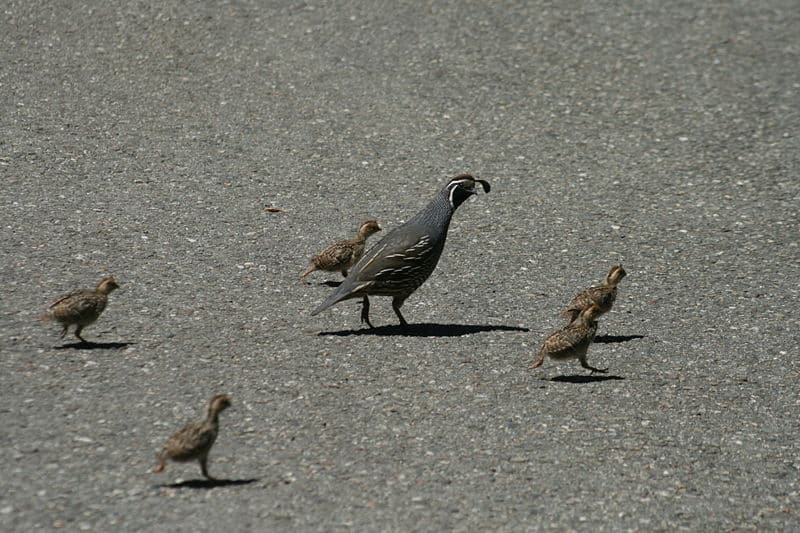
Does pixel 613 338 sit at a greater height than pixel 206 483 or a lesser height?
greater

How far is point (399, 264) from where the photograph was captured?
9.94 m

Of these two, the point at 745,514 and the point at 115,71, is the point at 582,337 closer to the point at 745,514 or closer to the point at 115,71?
the point at 745,514

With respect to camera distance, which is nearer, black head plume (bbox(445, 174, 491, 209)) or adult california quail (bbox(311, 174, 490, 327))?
adult california quail (bbox(311, 174, 490, 327))

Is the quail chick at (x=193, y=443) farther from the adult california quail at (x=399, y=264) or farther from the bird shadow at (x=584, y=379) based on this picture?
the bird shadow at (x=584, y=379)

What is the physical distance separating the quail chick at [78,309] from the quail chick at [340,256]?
2.28 metres

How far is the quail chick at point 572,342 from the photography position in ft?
30.1

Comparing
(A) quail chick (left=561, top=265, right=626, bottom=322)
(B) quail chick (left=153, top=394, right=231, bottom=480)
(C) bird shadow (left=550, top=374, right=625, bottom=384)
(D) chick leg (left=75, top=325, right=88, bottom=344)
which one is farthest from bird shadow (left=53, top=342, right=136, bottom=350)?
(A) quail chick (left=561, top=265, right=626, bottom=322)

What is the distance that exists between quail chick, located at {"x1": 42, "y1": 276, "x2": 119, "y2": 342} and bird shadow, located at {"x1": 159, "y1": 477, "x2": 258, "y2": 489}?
216 centimetres

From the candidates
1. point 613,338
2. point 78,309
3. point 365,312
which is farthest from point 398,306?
point 78,309

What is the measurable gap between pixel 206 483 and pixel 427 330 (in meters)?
3.23

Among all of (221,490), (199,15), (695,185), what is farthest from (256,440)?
(199,15)

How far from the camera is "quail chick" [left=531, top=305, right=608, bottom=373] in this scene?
9.19m

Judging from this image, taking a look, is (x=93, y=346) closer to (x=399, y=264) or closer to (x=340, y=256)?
(x=399, y=264)

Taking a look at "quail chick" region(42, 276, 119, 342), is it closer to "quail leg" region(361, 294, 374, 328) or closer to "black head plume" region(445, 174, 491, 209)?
"quail leg" region(361, 294, 374, 328)
